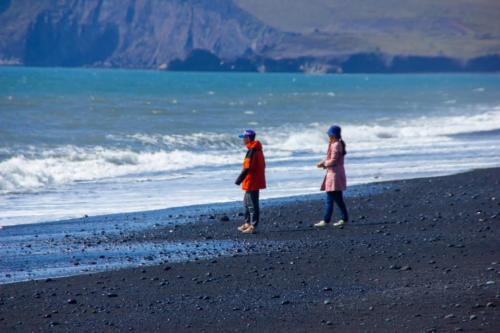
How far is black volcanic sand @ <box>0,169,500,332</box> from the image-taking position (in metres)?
8.02

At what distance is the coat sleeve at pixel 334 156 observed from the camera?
12.8 metres

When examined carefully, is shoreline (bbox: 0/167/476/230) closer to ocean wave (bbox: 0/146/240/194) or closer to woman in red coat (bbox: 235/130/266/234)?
woman in red coat (bbox: 235/130/266/234)

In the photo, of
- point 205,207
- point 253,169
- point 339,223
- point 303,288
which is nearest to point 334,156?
point 339,223

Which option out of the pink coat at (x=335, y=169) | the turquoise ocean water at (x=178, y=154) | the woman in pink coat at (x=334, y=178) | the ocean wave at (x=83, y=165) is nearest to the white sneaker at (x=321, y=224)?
the woman in pink coat at (x=334, y=178)

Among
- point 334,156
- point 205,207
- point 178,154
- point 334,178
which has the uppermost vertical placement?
point 178,154

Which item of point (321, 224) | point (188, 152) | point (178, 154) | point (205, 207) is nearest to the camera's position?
point (321, 224)

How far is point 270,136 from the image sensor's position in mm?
32312

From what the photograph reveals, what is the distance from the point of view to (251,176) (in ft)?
41.8

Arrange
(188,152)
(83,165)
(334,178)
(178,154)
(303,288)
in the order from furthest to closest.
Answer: (188,152) < (178,154) < (83,165) < (334,178) < (303,288)

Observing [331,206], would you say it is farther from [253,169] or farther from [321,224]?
[253,169]

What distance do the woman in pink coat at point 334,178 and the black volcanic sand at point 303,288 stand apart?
278 millimetres

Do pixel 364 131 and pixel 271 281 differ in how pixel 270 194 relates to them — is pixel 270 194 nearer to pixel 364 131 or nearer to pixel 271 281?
pixel 271 281

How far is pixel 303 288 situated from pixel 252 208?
134 inches

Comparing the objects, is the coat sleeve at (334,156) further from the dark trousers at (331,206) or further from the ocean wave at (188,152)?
the ocean wave at (188,152)
